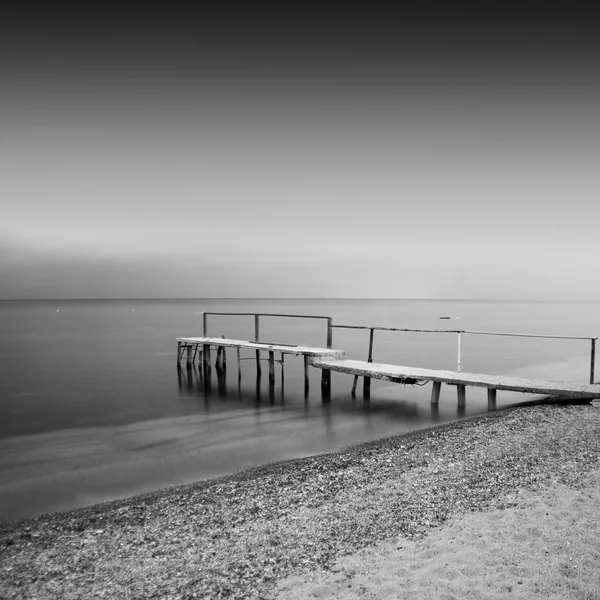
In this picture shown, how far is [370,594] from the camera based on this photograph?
4.66 m

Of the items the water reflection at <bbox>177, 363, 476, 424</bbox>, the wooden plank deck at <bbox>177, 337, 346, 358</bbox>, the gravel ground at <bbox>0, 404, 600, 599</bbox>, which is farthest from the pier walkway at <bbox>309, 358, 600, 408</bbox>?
the gravel ground at <bbox>0, 404, 600, 599</bbox>

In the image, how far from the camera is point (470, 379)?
46.4 feet

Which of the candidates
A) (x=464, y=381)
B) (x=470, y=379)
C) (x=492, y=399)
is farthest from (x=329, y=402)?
(x=492, y=399)

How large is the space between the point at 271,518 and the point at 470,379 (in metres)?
9.20

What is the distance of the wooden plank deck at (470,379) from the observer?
492 inches

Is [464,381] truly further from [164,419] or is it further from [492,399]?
[164,419]

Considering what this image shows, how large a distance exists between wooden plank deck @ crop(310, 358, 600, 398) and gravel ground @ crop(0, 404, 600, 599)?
2.63 meters

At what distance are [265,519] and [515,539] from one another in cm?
314

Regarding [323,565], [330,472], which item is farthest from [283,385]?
[323,565]

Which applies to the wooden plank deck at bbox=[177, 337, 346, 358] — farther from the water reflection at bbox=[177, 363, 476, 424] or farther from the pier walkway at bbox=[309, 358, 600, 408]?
the water reflection at bbox=[177, 363, 476, 424]

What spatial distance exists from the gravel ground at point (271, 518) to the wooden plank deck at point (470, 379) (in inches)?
104

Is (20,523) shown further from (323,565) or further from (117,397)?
(117,397)

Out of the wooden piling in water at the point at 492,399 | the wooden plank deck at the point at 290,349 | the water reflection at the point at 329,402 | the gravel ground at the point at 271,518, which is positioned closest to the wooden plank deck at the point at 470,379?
the wooden plank deck at the point at 290,349

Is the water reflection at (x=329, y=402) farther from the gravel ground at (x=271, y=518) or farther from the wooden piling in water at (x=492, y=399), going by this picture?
the gravel ground at (x=271, y=518)
